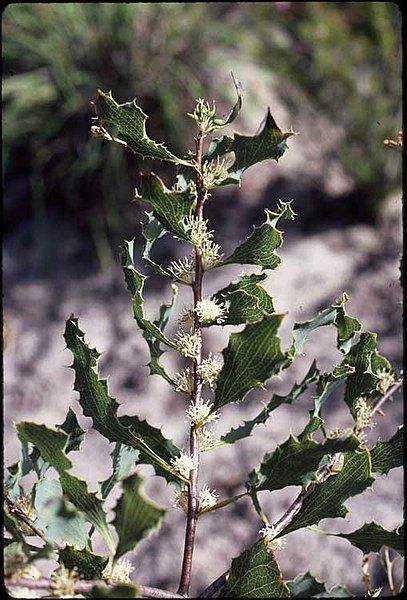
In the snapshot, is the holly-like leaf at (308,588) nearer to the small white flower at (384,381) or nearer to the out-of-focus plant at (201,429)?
the out-of-focus plant at (201,429)

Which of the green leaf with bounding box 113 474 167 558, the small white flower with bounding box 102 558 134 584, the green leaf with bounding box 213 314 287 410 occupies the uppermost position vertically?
the green leaf with bounding box 213 314 287 410

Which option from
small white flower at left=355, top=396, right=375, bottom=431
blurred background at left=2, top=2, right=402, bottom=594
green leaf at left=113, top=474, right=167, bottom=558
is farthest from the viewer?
blurred background at left=2, top=2, right=402, bottom=594

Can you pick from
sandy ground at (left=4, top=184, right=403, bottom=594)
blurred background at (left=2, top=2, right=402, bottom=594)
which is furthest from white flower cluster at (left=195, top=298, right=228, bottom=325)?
blurred background at (left=2, top=2, right=402, bottom=594)

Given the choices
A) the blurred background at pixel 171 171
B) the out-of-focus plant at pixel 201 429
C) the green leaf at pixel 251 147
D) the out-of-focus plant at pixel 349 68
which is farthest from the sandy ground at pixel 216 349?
the green leaf at pixel 251 147

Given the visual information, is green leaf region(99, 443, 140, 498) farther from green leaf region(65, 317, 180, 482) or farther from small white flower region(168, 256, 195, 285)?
small white flower region(168, 256, 195, 285)

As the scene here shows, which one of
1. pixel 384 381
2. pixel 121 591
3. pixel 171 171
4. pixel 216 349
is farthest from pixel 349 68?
pixel 121 591

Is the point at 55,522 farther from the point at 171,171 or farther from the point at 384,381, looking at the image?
the point at 171,171
